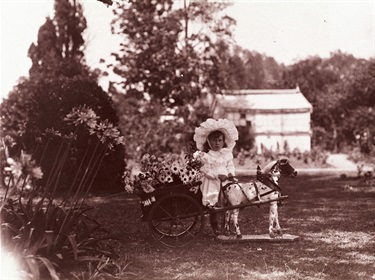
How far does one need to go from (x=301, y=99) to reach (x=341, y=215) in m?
37.1

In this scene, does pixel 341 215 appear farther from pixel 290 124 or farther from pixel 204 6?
pixel 290 124

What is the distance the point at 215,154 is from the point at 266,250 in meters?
1.77

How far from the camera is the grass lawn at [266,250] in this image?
6.80 meters

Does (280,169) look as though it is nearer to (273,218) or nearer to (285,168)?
(285,168)

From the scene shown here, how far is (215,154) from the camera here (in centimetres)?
918

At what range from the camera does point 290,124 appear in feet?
151

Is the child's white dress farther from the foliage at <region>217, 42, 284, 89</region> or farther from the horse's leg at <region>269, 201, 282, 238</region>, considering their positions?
the foliage at <region>217, 42, 284, 89</region>

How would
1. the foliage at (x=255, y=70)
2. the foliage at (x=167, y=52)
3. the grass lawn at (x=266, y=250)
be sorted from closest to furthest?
the grass lawn at (x=266, y=250) < the foliage at (x=167, y=52) < the foliage at (x=255, y=70)

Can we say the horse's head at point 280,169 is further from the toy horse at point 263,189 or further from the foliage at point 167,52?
the foliage at point 167,52

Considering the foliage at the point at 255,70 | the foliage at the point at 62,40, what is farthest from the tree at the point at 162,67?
the foliage at the point at 255,70

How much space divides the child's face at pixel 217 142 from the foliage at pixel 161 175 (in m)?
0.52

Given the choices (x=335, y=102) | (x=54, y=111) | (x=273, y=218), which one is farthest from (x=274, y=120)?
(x=273, y=218)

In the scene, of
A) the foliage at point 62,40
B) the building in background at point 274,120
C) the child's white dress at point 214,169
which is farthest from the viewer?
the building in background at point 274,120

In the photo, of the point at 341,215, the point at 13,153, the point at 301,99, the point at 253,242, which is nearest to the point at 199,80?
the point at 13,153
